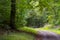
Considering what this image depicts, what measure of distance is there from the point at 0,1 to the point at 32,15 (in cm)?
2513

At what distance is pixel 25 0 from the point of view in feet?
64.7

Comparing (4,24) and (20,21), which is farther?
(20,21)

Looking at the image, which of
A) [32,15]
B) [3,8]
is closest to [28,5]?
[3,8]

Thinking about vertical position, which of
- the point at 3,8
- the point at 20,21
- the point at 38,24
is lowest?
the point at 38,24

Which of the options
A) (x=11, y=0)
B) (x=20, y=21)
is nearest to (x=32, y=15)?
(x=20, y=21)

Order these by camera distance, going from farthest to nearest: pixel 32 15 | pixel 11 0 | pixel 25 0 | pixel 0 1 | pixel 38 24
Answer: pixel 38 24 → pixel 32 15 → pixel 25 0 → pixel 11 0 → pixel 0 1

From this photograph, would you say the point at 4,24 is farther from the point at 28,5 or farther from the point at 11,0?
the point at 28,5

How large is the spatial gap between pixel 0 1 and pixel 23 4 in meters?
3.51

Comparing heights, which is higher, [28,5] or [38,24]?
[28,5]

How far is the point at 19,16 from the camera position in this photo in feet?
67.3

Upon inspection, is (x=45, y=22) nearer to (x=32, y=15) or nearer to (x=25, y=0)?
(x=32, y=15)

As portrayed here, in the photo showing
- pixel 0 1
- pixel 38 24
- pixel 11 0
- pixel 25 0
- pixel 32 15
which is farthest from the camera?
pixel 38 24

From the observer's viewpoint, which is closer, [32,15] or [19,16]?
[19,16]

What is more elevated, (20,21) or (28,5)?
(28,5)
